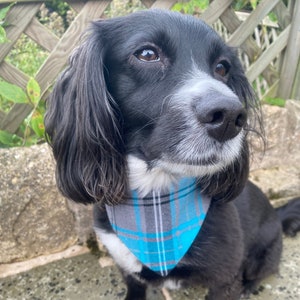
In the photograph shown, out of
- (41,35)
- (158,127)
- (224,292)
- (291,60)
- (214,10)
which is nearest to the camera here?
(158,127)

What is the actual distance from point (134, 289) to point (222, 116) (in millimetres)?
1158

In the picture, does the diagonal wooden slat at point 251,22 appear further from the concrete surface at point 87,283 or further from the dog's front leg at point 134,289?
the dog's front leg at point 134,289

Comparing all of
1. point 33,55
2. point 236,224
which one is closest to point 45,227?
point 236,224

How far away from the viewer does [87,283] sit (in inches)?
83.3

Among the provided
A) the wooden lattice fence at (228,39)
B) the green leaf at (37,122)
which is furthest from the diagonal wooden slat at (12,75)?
the green leaf at (37,122)

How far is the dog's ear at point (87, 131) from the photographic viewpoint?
1.37m

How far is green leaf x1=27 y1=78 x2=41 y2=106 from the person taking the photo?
2.10 metres

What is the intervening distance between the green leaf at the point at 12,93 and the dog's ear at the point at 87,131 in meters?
0.61

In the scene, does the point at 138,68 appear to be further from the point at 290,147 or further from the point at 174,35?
the point at 290,147

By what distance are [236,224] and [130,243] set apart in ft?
1.50

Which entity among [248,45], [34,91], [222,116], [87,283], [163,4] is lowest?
[87,283]

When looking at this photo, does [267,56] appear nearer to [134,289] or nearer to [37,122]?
[37,122]

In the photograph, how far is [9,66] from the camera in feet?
7.14

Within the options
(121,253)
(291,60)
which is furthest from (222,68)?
(291,60)
